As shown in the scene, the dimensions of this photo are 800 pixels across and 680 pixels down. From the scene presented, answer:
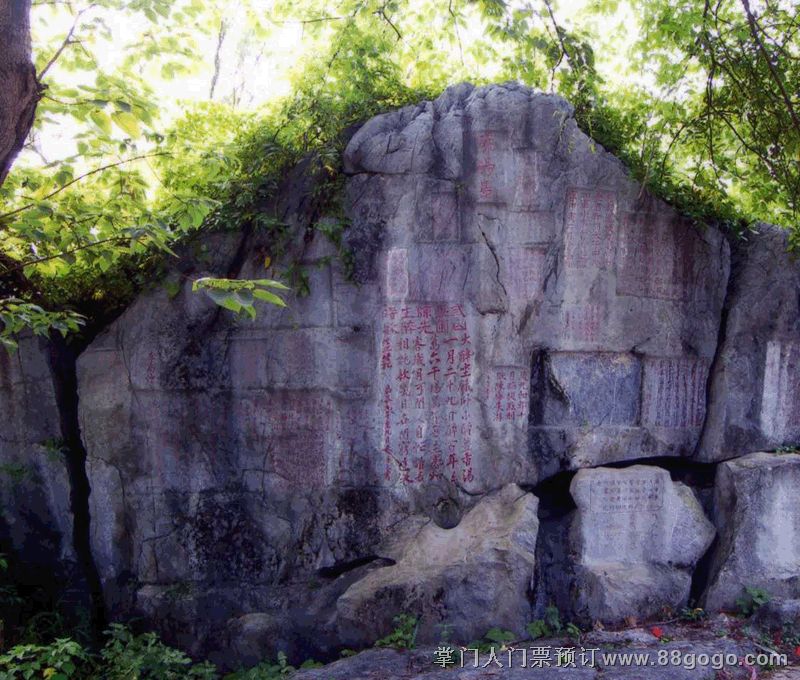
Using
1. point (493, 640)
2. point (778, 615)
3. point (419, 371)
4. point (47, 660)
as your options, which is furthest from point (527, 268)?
point (47, 660)

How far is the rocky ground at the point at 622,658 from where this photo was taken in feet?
14.7

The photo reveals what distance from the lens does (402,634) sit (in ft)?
16.7

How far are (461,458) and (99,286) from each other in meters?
3.26

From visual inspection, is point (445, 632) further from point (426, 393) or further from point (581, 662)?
point (426, 393)

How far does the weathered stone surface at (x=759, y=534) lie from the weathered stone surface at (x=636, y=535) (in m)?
0.19

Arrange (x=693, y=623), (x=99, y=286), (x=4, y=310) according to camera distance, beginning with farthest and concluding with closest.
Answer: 1. (x=99, y=286)
2. (x=693, y=623)
3. (x=4, y=310)

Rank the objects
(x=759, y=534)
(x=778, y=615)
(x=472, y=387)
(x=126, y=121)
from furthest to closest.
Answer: (x=472, y=387), (x=759, y=534), (x=778, y=615), (x=126, y=121)

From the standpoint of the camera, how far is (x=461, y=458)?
18.5 ft

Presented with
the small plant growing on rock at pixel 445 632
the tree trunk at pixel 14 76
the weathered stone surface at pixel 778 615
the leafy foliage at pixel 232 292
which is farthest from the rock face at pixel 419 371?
the tree trunk at pixel 14 76

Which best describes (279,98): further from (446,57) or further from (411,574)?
(411,574)

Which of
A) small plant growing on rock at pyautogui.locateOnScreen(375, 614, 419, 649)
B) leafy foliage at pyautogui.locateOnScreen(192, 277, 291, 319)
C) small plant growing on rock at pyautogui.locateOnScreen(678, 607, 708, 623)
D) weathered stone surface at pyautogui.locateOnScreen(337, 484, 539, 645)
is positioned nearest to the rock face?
weathered stone surface at pyautogui.locateOnScreen(337, 484, 539, 645)

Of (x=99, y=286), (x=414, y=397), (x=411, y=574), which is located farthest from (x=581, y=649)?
(x=99, y=286)

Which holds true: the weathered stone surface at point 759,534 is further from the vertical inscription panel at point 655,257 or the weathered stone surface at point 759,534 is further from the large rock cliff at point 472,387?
the vertical inscription panel at point 655,257

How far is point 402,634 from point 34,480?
3.25m
